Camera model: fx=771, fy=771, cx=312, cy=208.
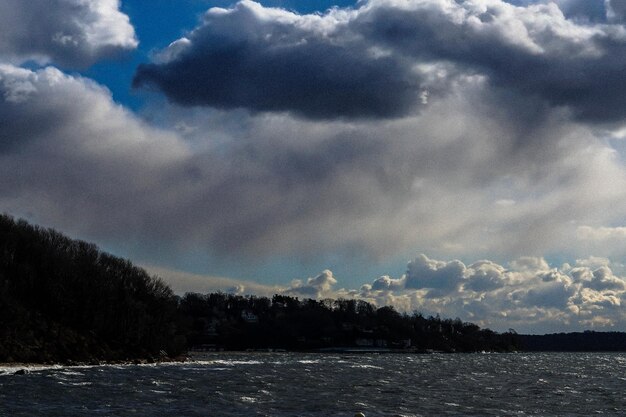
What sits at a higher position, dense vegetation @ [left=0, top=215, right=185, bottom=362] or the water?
dense vegetation @ [left=0, top=215, right=185, bottom=362]

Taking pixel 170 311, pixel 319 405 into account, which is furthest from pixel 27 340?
pixel 319 405

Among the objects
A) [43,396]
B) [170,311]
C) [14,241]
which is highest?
[14,241]

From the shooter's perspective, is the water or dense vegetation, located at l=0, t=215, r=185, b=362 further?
dense vegetation, located at l=0, t=215, r=185, b=362

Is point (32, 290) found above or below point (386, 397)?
above

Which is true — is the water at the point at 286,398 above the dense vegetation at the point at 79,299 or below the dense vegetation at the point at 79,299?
below

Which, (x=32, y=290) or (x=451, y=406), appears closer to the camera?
(x=451, y=406)

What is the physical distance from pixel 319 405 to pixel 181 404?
10.1 metres

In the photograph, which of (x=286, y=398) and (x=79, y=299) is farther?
(x=79, y=299)

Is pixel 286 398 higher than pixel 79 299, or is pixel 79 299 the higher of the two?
pixel 79 299

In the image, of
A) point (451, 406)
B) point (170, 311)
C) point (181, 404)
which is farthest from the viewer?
point (170, 311)

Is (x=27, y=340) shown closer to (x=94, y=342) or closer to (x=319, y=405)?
(x=94, y=342)

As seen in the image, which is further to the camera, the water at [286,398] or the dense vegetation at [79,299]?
the dense vegetation at [79,299]

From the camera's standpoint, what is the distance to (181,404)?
55.2 m

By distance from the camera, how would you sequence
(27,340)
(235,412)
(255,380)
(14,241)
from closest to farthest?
(235,412)
(255,380)
(27,340)
(14,241)
